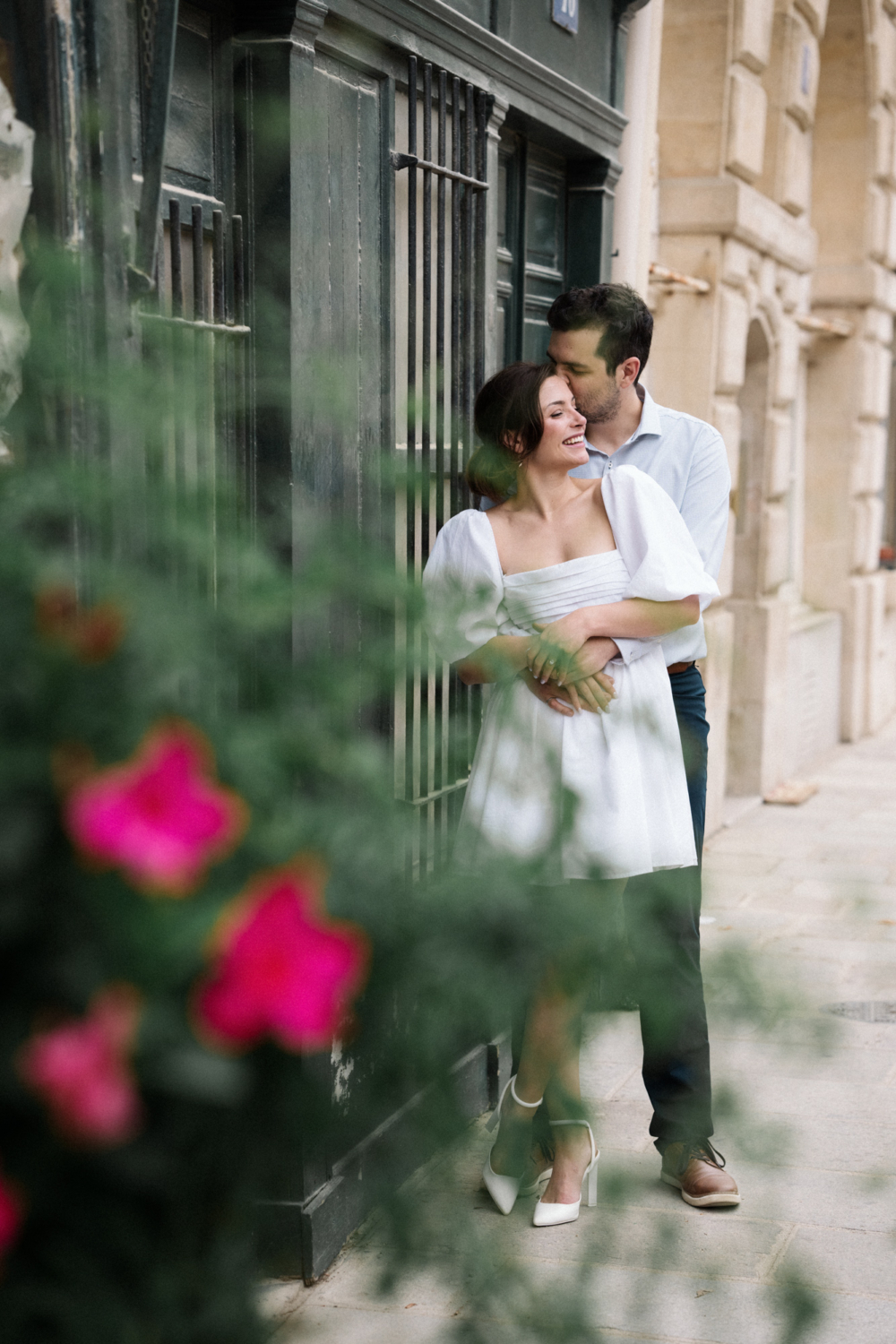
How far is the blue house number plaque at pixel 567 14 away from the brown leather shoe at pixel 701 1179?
306 cm

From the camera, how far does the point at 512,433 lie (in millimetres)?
3113

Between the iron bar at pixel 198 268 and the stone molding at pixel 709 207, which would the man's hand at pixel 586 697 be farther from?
the stone molding at pixel 709 207

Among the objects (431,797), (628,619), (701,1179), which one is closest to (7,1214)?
(431,797)

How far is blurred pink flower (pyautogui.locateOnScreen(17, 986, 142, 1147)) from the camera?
0.67m

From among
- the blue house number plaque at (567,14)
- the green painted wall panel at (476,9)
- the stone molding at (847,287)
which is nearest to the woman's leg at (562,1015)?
the green painted wall panel at (476,9)

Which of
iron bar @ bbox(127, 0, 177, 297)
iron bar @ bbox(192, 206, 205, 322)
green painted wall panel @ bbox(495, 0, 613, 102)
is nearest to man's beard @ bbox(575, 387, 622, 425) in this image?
iron bar @ bbox(192, 206, 205, 322)

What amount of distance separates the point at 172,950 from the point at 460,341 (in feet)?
11.2

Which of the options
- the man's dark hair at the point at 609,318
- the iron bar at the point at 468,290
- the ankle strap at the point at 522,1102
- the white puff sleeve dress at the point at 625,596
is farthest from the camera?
the iron bar at the point at 468,290

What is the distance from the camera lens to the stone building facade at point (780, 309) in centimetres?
718

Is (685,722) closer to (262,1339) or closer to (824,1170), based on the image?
(824,1170)

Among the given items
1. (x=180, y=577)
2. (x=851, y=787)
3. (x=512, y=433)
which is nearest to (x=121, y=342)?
(x=512, y=433)

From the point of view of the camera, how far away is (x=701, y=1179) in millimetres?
3371

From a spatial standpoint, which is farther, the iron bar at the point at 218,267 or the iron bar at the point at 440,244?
the iron bar at the point at 440,244

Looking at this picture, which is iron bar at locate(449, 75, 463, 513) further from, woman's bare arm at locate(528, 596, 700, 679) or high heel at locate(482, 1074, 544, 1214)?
high heel at locate(482, 1074, 544, 1214)
